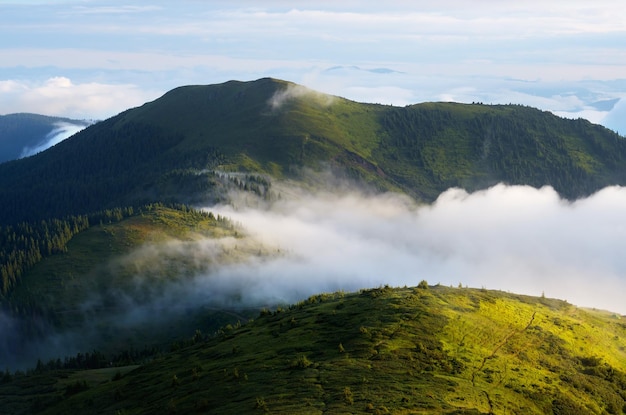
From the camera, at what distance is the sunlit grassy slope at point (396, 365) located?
84562mm

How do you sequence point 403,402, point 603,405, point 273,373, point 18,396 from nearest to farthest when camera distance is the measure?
point 403,402
point 603,405
point 273,373
point 18,396

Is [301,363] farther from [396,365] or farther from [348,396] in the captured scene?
[348,396]

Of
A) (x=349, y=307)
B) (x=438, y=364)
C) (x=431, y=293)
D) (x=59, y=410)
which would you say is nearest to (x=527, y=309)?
(x=431, y=293)

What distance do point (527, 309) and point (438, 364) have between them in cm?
4482

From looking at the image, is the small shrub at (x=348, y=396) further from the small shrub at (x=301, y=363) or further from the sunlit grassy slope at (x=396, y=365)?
the small shrub at (x=301, y=363)

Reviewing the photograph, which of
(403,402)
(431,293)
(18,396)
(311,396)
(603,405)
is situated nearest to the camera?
(403,402)

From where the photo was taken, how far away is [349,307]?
433 ft

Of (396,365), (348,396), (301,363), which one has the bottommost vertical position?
(301,363)

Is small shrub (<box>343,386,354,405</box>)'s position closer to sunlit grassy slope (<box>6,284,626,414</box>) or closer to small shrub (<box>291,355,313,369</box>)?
sunlit grassy slope (<box>6,284,626,414</box>)

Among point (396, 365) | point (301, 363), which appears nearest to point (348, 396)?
point (396, 365)

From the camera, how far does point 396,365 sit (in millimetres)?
93688

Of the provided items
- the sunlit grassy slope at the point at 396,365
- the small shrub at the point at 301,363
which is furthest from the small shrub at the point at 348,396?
the small shrub at the point at 301,363

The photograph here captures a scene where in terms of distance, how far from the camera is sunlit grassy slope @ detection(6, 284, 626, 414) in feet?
277

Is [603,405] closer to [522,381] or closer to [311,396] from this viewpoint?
[522,381]
